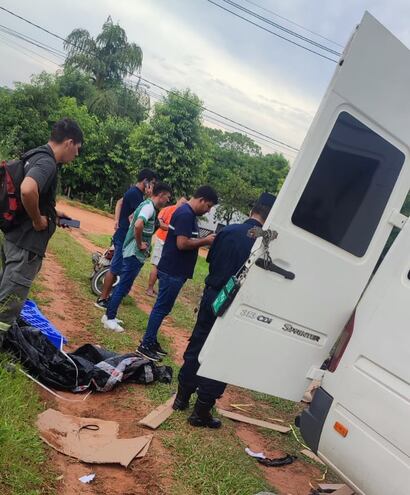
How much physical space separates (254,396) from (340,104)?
11.6ft

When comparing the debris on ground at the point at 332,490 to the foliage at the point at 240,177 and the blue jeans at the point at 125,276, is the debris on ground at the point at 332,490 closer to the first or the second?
the blue jeans at the point at 125,276

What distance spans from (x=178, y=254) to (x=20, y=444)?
2284mm

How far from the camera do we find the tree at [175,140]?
75.5 feet

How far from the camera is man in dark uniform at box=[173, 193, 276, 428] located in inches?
140

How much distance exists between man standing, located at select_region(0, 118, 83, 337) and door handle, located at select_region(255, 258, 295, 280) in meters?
1.59

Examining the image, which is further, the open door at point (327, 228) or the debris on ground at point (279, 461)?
the debris on ground at point (279, 461)

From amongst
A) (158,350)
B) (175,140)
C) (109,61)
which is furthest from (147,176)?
(109,61)

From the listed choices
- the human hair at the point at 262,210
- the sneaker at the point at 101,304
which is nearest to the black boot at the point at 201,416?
the human hair at the point at 262,210

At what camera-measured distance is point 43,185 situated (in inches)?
125

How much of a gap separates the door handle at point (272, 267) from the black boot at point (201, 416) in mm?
1612

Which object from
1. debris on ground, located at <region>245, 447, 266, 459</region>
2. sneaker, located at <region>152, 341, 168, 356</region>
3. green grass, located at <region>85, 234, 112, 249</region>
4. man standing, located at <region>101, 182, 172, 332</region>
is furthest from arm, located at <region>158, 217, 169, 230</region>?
green grass, located at <region>85, 234, 112, 249</region>

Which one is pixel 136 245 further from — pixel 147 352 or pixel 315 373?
pixel 315 373

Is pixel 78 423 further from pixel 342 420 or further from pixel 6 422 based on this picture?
pixel 342 420

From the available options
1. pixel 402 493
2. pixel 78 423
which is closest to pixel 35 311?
pixel 78 423
